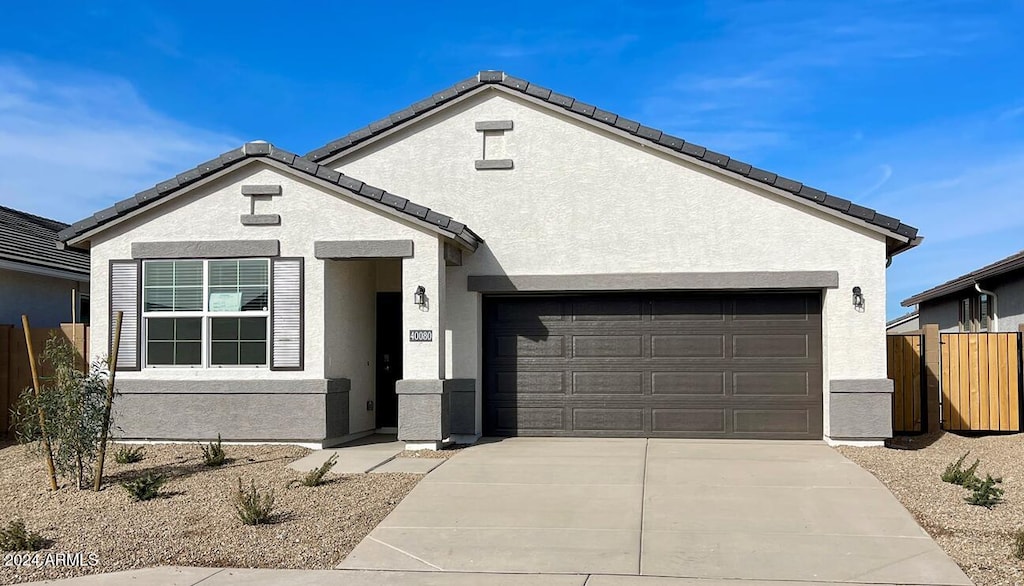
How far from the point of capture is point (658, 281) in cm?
1360

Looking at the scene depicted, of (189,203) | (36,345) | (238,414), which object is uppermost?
(189,203)

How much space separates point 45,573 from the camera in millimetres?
7352

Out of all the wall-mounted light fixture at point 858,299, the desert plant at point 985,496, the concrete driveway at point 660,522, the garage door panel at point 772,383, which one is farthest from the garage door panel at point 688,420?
the desert plant at point 985,496

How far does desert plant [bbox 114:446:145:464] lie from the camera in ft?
37.7

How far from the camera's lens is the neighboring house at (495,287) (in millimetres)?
12773

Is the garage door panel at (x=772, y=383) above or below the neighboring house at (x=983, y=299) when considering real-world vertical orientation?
below

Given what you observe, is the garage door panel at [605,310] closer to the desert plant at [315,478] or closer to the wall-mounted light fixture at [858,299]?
the wall-mounted light fixture at [858,299]

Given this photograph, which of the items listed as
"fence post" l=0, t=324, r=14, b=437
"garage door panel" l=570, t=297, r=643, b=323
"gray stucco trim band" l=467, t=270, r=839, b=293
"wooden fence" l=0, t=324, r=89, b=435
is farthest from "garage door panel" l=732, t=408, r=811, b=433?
"fence post" l=0, t=324, r=14, b=437

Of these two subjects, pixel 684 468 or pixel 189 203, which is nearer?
pixel 684 468

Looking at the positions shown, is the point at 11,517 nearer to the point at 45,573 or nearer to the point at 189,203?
the point at 45,573

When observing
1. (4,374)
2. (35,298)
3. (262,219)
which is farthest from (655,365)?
(35,298)

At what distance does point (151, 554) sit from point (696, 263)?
28.3 feet

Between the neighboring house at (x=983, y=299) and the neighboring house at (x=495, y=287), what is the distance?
667cm

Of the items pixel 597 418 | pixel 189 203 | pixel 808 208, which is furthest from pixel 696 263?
pixel 189 203
